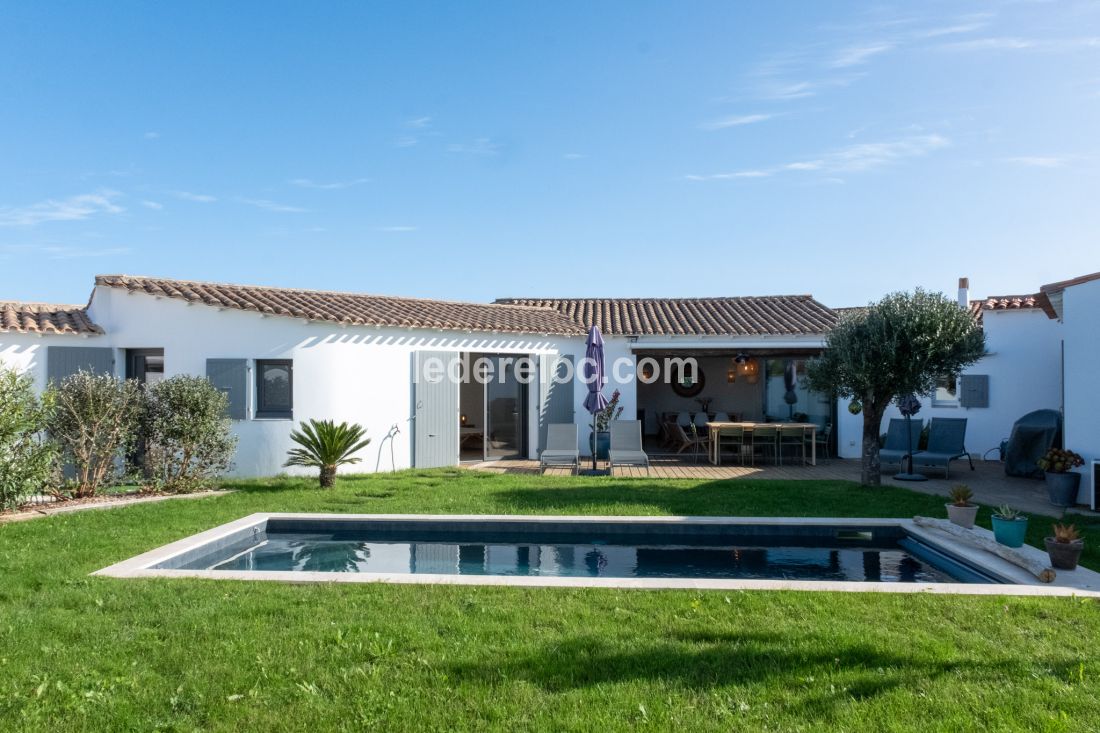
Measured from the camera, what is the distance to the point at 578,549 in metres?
8.29

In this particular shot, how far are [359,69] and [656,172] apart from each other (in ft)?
22.3

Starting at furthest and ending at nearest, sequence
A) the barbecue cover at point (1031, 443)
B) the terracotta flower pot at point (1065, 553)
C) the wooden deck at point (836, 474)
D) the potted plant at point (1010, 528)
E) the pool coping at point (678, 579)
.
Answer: the barbecue cover at point (1031, 443) < the wooden deck at point (836, 474) < the potted plant at point (1010, 528) < the terracotta flower pot at point (1065, 553) < the pool coping at point (678, 579)

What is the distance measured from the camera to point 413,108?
15.0 metres

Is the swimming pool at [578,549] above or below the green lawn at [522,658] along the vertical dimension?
below

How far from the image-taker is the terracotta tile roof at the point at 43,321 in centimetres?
1214

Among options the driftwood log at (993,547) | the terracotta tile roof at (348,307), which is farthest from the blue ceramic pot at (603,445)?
the driftwood log at (993,547)

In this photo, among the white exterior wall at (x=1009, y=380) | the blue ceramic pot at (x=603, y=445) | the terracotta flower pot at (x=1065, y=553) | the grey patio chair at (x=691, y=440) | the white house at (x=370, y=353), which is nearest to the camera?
the terracotta flower pot at (x=1065, y=553)

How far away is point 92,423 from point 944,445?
15682 mm

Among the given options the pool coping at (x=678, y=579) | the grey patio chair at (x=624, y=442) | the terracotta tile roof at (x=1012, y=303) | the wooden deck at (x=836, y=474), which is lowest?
the wooden deck at (x=836, y=474)

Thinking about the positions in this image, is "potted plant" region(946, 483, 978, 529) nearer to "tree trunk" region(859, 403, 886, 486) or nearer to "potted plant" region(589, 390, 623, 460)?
"tree trunk" region(859, 403, 886, 486)

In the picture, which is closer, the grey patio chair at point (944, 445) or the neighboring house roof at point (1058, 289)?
the neighboring house roof at point (1058, 289)

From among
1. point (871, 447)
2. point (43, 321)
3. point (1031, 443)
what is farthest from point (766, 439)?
point (43, 321)

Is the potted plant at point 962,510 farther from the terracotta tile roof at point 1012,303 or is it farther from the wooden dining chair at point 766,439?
the terracotta tile roof at point 1012,303

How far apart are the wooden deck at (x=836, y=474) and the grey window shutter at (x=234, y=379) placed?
4.65m
